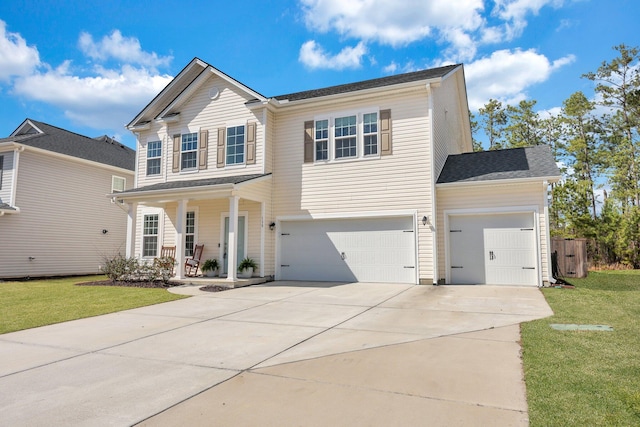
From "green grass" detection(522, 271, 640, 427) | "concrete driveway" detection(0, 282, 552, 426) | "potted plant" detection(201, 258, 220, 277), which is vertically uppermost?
"potted plant" detection(201, 258, 220, 277)

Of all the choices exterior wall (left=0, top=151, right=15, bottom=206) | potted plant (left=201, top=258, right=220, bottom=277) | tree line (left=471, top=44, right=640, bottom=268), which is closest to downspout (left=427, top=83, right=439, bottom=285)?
potted plant (left=201, top=258, right=220, bottom=277)

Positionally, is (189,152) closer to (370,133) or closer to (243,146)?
(243,146)

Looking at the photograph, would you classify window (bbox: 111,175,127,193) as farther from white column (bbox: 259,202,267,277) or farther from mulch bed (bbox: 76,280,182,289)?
white column (bbox: 259,202,267,277)

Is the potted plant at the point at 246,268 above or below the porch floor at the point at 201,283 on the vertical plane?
above

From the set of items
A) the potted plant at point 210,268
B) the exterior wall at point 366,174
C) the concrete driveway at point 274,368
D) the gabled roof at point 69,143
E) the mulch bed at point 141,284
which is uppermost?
the gabled roof at point 69,143

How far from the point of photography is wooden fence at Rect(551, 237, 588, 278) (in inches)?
527

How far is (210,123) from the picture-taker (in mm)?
14297

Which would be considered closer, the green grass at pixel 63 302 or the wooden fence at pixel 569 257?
the green grass at pixel 63 302

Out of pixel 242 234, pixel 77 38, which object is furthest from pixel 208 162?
pixel 77 38

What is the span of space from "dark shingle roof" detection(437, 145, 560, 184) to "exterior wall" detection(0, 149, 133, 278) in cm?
1572

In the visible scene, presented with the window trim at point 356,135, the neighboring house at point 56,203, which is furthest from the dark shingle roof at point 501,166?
the neighboring house at point 56,203

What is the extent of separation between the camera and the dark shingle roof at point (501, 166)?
36.7ft

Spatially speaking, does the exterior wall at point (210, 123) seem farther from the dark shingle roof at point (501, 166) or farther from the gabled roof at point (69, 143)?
the dark shingle roof at point (501, 166)

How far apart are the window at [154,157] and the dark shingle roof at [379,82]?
522cm
